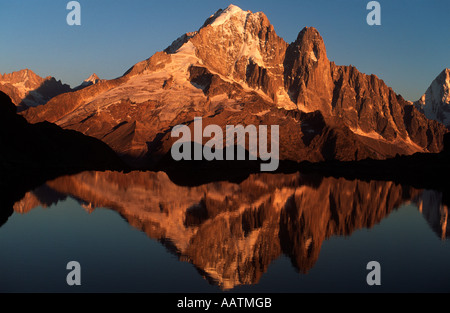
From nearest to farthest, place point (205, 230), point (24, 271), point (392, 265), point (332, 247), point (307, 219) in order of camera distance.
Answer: point (24, 271) < point (392, 265) < point (332, 247) < point (205, 230) < point (307, 219)

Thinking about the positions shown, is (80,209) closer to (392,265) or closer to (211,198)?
(211,198)

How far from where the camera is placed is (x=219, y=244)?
66.8 meters

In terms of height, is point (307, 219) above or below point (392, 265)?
above

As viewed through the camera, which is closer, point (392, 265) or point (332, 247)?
point (392, 265)

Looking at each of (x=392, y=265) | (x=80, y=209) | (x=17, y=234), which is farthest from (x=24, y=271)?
(x=80, y=209)

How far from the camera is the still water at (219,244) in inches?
1855

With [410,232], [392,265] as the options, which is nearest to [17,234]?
[392,265]

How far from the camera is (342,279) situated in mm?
49344

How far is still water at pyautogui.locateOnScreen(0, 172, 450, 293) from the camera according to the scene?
47.1 metres
